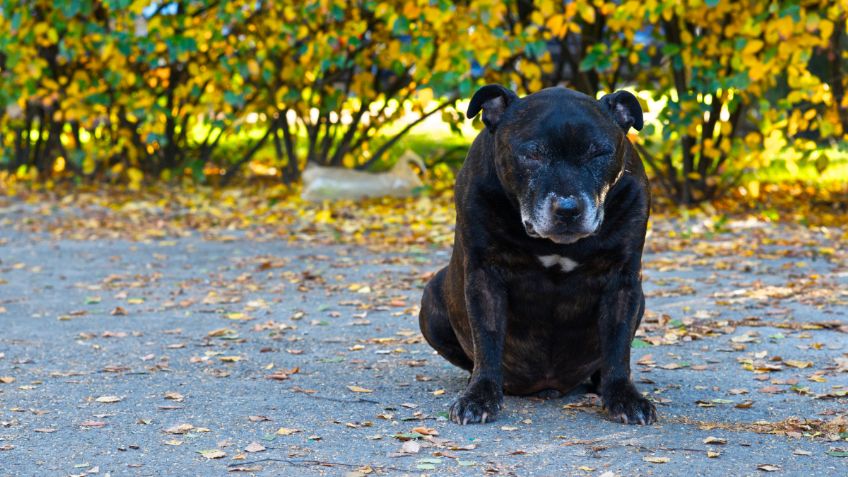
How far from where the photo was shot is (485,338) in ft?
14.5

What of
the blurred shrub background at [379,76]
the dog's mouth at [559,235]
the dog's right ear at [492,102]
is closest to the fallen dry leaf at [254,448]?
the dog's mouth at [559,235]

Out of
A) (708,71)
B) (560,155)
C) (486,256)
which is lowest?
(486,256)

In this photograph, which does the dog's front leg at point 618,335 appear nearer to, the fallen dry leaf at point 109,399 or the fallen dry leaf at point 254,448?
the fallen dry leaf at point 254,448

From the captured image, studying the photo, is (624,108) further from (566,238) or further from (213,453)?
(213,453)

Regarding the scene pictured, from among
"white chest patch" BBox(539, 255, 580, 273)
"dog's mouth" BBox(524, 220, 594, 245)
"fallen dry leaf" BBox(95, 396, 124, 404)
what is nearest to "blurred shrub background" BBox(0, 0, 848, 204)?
"white chest patch" BBox(539, 255, 580, 273)

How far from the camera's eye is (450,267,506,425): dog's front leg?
434 cm

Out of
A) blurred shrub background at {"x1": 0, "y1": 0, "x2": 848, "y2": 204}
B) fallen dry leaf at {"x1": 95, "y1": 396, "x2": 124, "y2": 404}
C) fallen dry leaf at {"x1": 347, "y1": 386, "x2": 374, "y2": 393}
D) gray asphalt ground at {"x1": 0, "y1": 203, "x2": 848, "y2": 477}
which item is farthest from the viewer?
blurred shrub background at {"x1": 0, "y1": 0, "x2": 848, "y2": 204}

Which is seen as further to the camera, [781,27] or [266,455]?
[781,27]

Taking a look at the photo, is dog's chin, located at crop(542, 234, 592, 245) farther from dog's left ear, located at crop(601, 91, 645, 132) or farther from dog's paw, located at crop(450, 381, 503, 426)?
dog's paw, located at crop(450, 381, 503, 426)

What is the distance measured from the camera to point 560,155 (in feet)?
13.3

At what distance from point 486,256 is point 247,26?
6.81 m

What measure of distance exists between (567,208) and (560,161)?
0.67 ft

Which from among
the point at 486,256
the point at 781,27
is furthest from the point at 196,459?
the point at 781,27

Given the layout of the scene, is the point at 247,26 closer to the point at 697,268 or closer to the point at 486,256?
the point at 697,268
